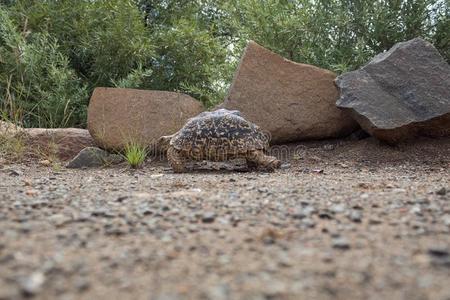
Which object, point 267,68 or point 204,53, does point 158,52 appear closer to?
point 204,53

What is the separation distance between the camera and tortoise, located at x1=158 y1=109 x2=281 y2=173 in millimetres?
4207

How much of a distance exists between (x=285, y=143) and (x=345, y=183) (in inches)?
82.7

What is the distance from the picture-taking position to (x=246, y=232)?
5.62 feet

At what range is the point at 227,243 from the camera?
158 cm

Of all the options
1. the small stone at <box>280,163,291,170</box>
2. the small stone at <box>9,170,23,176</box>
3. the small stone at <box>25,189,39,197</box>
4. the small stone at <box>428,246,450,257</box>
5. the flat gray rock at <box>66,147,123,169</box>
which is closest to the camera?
the small stone at <box>428,246,450,257</box>

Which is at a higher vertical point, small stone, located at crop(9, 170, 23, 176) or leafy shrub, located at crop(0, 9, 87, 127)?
leafy shrub, located at crop(0, 9, 87, 127)

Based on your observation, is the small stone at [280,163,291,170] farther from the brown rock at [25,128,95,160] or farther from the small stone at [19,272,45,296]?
the small stone at [19,272,45,296]

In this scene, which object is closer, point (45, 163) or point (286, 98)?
point (45, 163)

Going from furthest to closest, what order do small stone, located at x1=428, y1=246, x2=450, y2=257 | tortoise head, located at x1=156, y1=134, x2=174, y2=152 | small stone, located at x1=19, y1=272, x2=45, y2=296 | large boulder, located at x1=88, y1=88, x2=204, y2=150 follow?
large boulder, located at x1=88, y1=88, x2=204, y2=150 < tortoise head, located at x1=156, y1=134, x2=174, y2=152 < small stone, located at x1=428, y1=246, x2=450, y2=257 < small stone, located at x1=19, y1=272, x2=45, y2=296

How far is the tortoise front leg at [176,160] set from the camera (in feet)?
14.2

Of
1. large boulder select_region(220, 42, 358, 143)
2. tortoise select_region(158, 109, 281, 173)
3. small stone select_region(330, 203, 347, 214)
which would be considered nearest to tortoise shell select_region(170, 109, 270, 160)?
tortoise select_region(158, 109, 281, 173)

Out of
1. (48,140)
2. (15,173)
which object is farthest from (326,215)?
(48,140)

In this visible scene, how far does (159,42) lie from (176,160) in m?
3.41

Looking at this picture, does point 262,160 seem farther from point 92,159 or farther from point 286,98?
point 92,159
